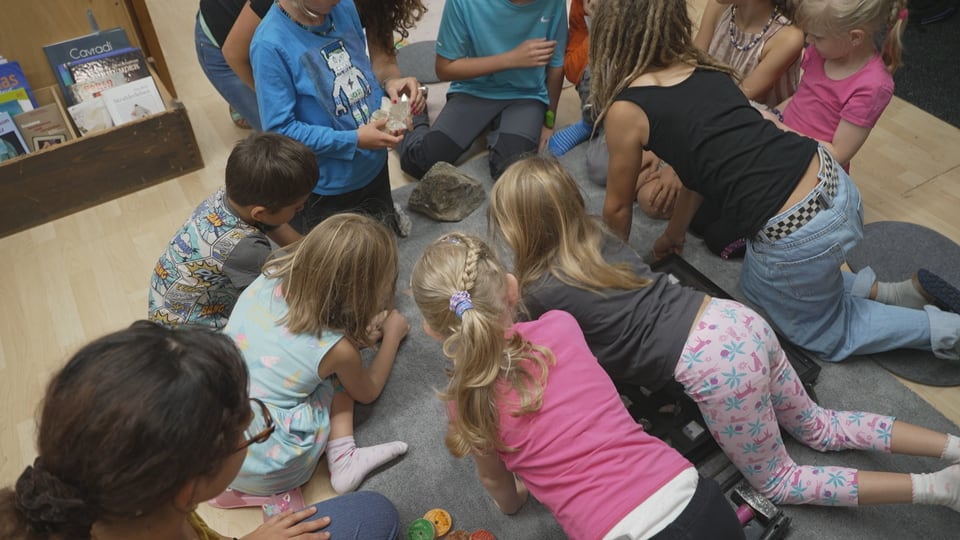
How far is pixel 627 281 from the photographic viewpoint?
1.39 meters

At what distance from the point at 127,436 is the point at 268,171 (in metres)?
0.88

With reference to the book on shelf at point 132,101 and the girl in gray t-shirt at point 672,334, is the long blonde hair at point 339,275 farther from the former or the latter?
the book on shelf at point 132,101

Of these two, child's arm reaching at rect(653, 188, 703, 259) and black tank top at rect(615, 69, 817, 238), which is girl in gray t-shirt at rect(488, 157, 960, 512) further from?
child's arm reaching at rect(653, 188, 703, 259)

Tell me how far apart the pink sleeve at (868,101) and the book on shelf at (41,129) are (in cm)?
252

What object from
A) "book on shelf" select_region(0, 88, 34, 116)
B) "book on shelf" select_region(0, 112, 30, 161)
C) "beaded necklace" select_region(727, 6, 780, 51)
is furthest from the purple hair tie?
"book on shelf" select_region(0, 88, 34, 116)

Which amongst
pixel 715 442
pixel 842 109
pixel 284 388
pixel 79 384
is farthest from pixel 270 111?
pixel 842 109

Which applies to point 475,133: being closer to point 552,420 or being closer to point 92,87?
point 92,87

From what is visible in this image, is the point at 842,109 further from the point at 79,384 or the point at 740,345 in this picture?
the point at 79,384

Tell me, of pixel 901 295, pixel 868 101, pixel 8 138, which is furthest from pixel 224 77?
pixel 901 295

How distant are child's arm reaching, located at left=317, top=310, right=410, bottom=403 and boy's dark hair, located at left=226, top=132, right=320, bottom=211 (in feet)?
1.32

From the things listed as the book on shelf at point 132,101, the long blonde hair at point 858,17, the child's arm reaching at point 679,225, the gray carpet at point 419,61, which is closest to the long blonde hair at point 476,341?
the child's arm reaching at point 679,225

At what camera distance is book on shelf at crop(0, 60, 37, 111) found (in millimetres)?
2430

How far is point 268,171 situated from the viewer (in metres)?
1.59

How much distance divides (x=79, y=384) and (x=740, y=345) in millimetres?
1127
